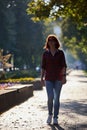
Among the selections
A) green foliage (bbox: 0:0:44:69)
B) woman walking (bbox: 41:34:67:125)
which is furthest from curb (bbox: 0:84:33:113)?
green foliage (bbox: 0:0:44:69)

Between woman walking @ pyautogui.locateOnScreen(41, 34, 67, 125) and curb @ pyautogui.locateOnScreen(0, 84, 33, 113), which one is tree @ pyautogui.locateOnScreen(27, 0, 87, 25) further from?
woman walking @ pyautogui.locateOnScreen(41, 34, 67, 125)

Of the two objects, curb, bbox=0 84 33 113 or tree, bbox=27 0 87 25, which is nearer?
curb, bbox=0 84 33 113

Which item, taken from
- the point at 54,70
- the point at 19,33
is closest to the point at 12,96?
the point at 54,70

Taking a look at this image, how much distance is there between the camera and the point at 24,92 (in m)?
20.8

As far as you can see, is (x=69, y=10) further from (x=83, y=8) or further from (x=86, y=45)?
(x=86, y=45)

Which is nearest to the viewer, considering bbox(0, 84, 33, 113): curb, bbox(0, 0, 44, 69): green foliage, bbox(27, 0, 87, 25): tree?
bbox(0, 84, 33, 113): curb

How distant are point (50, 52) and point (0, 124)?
6.63 ft

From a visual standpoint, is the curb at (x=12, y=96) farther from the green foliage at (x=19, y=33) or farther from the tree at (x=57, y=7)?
the green foliage at (x=19, y=33)

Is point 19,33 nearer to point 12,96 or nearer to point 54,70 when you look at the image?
point 12,96

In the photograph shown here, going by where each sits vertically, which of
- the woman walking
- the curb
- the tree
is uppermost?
the tree

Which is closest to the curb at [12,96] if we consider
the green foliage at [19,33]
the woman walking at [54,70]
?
the woman walking at [54,70]

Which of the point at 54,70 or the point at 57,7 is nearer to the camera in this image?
the point at 54,70

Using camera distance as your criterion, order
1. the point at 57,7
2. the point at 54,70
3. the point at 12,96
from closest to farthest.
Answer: the point at 54,70 < the point at 12,96 < the point at 57,7

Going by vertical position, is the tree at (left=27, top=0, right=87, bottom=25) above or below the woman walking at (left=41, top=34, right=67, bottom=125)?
above
